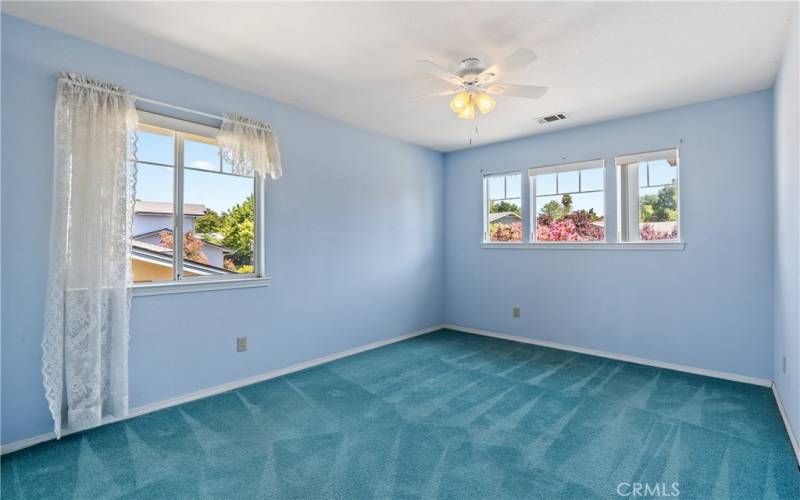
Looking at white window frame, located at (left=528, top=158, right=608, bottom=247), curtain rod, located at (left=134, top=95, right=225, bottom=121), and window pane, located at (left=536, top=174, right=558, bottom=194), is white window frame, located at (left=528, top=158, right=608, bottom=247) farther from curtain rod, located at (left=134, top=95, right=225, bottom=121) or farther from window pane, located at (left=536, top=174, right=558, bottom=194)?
curtain rod, located at (left=134, top=95, right=225, bottom=121)

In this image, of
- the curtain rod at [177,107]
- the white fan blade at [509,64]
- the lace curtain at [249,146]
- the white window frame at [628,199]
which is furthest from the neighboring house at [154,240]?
the white window frame at [628,199]

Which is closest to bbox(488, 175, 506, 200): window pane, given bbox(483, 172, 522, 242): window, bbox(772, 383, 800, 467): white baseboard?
bbox(483, 172, 522, 242): window

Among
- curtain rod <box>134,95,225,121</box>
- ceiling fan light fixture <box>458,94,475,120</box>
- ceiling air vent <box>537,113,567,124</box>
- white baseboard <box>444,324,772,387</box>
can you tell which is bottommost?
white baseboard <box>444,324,772,387</box>

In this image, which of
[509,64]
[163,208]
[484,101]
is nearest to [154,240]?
[163,208]

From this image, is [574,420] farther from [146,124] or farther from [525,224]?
[146,124]

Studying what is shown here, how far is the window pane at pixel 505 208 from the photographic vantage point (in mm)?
4941

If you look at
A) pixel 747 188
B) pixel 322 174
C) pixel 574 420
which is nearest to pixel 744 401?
pixel 574 420

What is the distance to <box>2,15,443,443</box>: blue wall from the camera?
2.32 metres

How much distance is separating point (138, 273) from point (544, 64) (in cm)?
334

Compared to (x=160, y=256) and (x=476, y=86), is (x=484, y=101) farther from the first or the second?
(x=160, y=256)

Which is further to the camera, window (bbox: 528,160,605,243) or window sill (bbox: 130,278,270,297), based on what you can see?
window (bbox: 528,160,605,243)

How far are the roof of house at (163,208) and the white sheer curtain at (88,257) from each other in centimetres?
20

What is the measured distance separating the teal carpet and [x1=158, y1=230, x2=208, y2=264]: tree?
1133mm

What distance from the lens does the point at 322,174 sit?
403 centimetres
